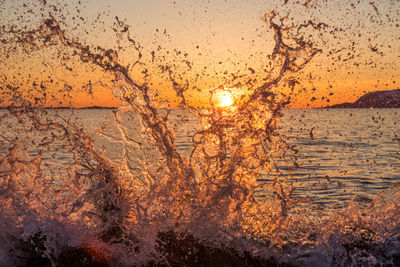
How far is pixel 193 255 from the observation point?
5.23 m

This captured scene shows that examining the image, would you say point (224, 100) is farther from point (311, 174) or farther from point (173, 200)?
point (311, 174)

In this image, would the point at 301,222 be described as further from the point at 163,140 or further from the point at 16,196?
the point at 16,196

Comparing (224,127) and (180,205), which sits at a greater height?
(224,127)

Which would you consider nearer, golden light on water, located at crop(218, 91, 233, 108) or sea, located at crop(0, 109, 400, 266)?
sea, located at crop(0, 109, 400, 266)

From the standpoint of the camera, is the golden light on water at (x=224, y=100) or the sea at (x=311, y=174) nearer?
the sea at (x=311, y=174)

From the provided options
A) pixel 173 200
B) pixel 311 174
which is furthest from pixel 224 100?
pixel 311 174

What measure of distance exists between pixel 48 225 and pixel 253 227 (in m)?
3.19

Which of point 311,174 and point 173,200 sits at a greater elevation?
point 311,174

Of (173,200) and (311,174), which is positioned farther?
(311,174)

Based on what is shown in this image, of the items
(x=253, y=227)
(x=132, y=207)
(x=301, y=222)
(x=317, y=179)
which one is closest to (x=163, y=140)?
(x=132, y=207)

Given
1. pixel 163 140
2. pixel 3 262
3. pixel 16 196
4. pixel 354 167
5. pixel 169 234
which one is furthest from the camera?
pixel 354 167

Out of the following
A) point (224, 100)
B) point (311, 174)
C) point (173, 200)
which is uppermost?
point (311, 174)

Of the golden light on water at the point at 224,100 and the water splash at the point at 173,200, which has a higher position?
the golden light on water at the point at 224,100

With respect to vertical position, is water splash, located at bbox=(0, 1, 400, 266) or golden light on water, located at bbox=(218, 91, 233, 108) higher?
golden light on water, located at bbox=(218, 91, 233, 108)
